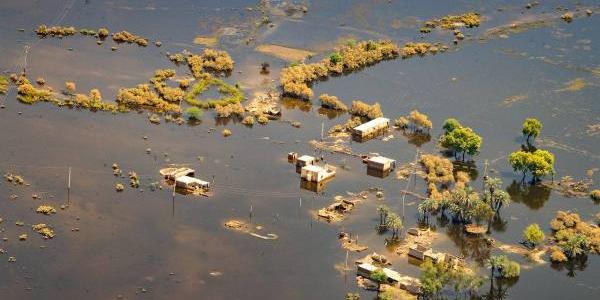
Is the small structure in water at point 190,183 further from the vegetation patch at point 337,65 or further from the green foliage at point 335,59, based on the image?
the green foliage at point 335,59

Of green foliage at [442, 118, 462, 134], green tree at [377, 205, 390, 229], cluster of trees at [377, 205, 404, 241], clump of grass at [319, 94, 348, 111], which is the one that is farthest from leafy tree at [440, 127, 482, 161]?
green tree at [377, 205, 390, 229]

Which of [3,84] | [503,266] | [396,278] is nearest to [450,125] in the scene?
[503,266]

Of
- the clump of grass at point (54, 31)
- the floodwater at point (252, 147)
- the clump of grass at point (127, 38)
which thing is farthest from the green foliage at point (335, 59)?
the clump of grass at point (54, 31)

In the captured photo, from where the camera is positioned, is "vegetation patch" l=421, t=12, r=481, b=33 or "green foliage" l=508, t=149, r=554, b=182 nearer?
"green foliage" l=508, t=149, r=554, b=182

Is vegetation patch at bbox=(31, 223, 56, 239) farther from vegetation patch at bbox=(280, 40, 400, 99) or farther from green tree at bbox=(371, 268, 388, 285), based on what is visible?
vegetation patch at bbox=(280, 40, 400, 99)

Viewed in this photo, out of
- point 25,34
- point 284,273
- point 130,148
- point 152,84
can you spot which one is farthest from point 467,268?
point 25,34

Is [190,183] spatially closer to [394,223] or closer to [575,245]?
[394,223]

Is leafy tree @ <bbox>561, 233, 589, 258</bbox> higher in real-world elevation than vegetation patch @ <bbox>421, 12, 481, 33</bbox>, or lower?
lower
